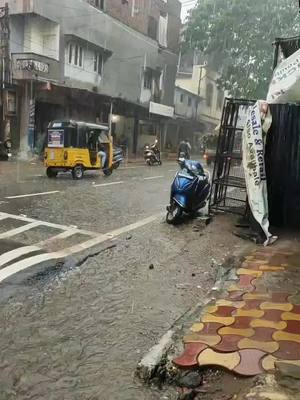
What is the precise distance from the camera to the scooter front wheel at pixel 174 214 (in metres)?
9.27

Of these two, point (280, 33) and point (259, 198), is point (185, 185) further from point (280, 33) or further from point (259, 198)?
point (280, 33)

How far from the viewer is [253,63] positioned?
1178 inches

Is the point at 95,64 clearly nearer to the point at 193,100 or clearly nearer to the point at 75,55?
the point at 75,55

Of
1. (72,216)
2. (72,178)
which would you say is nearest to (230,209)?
(72,216)

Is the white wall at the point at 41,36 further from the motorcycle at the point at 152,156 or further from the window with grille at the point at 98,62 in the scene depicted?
the motorcycle at the point at 152,156

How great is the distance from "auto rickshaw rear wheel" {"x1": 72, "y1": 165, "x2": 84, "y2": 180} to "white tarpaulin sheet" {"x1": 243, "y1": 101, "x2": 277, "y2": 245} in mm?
9669

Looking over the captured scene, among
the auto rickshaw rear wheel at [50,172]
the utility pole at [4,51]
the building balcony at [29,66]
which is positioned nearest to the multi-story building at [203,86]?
the building balcony at [29,66]

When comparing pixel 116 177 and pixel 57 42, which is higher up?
pixel 57 42

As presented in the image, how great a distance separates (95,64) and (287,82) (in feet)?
77.3

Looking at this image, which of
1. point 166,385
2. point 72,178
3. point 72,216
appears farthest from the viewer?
point 72,178

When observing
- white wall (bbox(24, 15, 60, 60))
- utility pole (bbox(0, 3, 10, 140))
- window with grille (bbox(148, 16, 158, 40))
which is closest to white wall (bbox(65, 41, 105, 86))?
white wall (bbox(24, 15, 60, 60))

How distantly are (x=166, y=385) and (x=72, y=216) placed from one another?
20.7ft

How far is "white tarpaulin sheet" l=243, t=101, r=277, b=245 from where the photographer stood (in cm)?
724

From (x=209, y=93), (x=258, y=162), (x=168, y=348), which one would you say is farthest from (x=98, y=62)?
(x=168, y=348)
